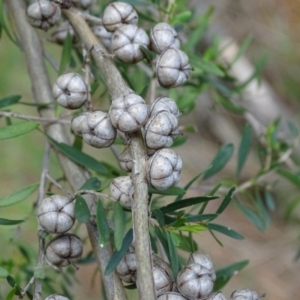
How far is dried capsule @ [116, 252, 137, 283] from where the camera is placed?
3.26ft

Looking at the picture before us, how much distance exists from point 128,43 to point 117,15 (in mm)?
92

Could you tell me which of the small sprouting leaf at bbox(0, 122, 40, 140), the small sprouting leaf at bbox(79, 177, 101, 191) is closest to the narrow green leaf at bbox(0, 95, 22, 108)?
the small sprouting leaf at bbox(0, 122, 40, 140)

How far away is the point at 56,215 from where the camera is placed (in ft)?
3.32

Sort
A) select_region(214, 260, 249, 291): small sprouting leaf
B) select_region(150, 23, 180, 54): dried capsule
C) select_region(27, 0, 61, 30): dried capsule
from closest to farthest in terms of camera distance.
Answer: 1. select_region(150, 23, 180, 54): dried capsule
2. select_region(27, 0, 61, 30): dried capsule
3. select_region(214, 260, 249, 291): small sprouting leaf

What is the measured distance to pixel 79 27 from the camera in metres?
1.22

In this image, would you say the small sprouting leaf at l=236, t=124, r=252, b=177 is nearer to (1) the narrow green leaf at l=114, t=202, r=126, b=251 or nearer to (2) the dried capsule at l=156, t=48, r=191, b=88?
(2) the dried capsule at l=156, t=48, r=191, b=88

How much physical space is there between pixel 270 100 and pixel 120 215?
2.72 metres

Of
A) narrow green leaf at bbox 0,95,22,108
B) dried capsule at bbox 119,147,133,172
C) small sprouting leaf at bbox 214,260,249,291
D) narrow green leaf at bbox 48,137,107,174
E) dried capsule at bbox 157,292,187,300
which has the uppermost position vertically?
dried capsule at bbox 119,147,133,172

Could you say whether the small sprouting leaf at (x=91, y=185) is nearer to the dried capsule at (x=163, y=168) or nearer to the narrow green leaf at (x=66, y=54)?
the dried capsule at (x=163, y=168)

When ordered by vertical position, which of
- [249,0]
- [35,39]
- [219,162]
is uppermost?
[35,39]

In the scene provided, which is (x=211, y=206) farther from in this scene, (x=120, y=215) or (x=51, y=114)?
(x=120, y=215)

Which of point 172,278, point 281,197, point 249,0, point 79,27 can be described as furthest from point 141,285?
point 249,0

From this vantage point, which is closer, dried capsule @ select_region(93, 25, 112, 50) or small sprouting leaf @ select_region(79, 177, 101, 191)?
small sprouting leaf @ select_region(79, 177, 101, 191)

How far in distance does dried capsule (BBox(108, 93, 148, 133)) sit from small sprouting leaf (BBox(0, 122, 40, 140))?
0.30m
